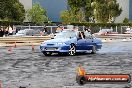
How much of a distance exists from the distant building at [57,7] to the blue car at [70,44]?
81183mm

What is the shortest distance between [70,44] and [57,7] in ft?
286

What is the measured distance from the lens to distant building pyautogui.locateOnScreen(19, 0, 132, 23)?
108838mm

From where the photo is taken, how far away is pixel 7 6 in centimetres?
8006

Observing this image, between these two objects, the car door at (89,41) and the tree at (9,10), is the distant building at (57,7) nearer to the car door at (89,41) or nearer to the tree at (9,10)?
the tree at (9,10)

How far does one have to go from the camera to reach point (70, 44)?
25.7 meters

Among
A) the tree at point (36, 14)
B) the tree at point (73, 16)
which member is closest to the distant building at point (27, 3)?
the tree at point (36, 14)

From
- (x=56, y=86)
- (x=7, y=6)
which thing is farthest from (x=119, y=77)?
(x=7, y=6)

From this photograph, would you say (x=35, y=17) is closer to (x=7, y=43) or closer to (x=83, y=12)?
(x=83, y=12)

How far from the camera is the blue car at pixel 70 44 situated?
25.3 metres

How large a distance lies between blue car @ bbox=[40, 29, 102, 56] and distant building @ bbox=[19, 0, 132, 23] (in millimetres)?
81183

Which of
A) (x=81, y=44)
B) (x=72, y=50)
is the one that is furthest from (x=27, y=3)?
(x=72, y=50)

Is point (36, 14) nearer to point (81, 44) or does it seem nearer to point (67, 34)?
point (67, 34)

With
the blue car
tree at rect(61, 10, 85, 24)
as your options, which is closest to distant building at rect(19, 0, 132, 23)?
tree at rect(61, 10, 85, 24)

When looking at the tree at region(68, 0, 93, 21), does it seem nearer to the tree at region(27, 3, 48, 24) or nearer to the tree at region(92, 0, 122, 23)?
the tree at region(27, 3, 48, 24)
